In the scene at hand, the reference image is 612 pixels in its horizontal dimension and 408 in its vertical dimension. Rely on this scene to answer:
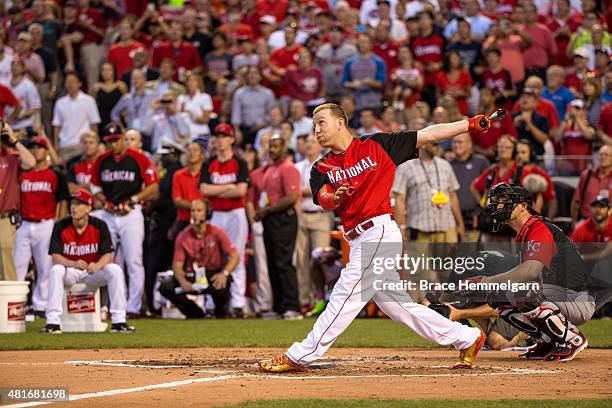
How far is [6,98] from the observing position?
19.5 meters

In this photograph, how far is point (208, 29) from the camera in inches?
918

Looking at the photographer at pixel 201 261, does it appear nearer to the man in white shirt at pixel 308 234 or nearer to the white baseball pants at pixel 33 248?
the man in white shirt at pixel 308 234

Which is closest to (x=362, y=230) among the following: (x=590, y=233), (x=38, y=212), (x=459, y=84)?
(x=590, y=233)

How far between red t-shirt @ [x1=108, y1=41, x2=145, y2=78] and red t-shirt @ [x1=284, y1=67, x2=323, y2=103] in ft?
12.9

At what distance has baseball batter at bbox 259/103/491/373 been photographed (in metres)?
8.64

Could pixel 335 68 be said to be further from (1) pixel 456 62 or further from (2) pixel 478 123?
(2) pixel 478 123

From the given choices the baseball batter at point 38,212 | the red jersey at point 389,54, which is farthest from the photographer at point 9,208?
the red jersey at point 389,54

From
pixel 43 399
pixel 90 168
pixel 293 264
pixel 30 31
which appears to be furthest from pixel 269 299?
pixel 43 399

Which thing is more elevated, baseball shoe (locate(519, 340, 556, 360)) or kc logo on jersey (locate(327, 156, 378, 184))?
kc logo on jersey (locate(327, 156, 378, 184))

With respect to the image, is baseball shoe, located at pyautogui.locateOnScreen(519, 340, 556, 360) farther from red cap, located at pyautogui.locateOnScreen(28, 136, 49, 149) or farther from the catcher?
red cap, located at pyautogui.locateOnScreen(28, 136, 49, 149)

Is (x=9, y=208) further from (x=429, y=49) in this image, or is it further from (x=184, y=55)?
(x=429, y=49)

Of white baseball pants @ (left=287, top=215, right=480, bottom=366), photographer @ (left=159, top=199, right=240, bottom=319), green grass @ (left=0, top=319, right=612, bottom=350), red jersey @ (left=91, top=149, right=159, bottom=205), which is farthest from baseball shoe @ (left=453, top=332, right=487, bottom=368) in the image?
red jersey @ (left=91, top=149, right=159, bottom=205)

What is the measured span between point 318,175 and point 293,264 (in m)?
8.22

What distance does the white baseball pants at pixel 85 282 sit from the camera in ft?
45.3
